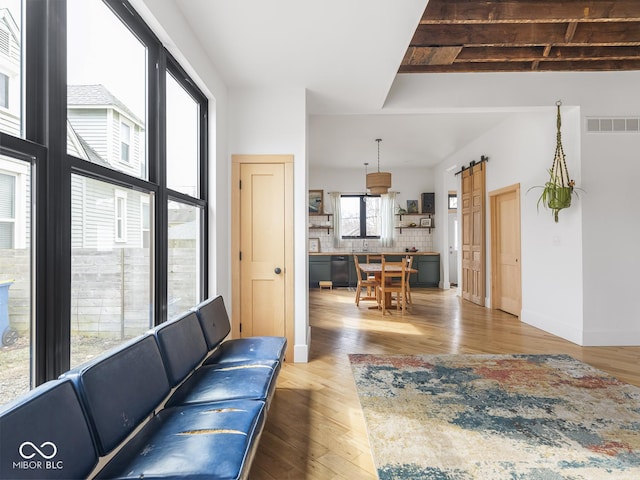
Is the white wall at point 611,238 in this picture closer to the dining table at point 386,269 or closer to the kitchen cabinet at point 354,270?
the dining table at point 386,269

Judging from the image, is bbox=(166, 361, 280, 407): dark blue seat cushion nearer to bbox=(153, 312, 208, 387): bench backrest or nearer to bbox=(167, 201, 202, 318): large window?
bbox=(153, 312, 208, 387): bench backrest

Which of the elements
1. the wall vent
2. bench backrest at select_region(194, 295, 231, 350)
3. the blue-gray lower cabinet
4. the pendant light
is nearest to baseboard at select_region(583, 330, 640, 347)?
the wall vent

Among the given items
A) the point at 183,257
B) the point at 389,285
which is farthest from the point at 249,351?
the point at 389,285

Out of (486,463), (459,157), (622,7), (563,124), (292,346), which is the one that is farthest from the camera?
(459,157)

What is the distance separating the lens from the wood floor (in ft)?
6.55

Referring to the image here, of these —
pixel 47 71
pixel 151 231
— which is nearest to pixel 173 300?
pixel 151 231

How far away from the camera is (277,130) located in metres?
3.71

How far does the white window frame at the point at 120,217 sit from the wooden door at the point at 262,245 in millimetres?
1662

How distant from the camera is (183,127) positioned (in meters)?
2.94

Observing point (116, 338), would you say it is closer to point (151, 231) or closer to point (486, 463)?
point (151, 231)

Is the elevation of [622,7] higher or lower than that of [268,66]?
higher

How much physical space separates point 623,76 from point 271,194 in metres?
4.24

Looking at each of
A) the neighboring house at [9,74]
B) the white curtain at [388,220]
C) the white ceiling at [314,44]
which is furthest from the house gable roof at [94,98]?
the white curtain at [388,220]

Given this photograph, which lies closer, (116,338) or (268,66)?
(116,338)
